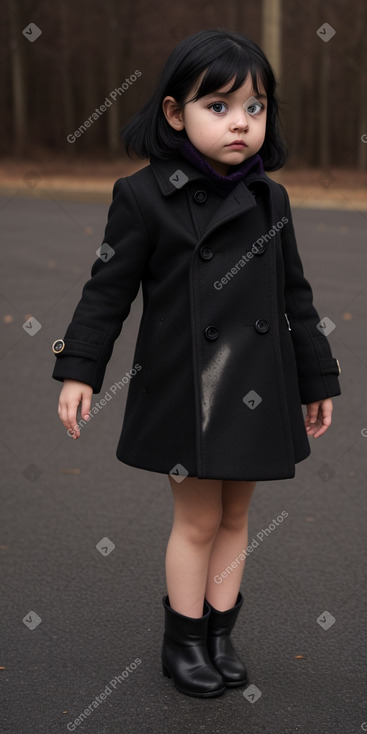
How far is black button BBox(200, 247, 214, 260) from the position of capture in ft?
8.99

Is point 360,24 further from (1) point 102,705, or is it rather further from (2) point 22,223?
(1) point 102,705

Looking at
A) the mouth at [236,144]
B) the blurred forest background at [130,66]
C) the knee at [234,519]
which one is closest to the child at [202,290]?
the mouth at [236,144]

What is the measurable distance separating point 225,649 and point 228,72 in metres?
1.55

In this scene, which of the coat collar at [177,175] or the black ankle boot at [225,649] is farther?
the black ankle boot at [225,649]

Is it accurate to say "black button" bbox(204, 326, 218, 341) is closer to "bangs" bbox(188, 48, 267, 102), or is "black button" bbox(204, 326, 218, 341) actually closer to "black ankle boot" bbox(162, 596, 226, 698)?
"bangs" bbox(188, 48, 267, 102)

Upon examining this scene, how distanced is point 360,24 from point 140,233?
3453 cm

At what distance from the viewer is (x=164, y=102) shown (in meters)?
2.79

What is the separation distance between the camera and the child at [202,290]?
2715 millimetres

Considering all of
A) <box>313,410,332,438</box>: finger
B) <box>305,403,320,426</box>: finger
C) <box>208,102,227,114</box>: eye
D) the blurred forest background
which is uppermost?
<box>208,102,227,114</box>: eye

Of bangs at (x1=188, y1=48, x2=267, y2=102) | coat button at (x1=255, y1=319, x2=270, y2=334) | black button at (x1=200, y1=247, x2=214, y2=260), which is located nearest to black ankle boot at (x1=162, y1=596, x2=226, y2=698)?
coat button at (x1=255, y1=319, x2=270, y2=334)

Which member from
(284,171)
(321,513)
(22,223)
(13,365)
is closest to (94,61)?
(284,171)

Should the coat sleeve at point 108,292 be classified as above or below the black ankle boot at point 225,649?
above

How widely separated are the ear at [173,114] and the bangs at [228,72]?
3.8 inches

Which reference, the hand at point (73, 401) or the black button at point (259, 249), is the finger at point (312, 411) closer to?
the black button at point (259, 249)
